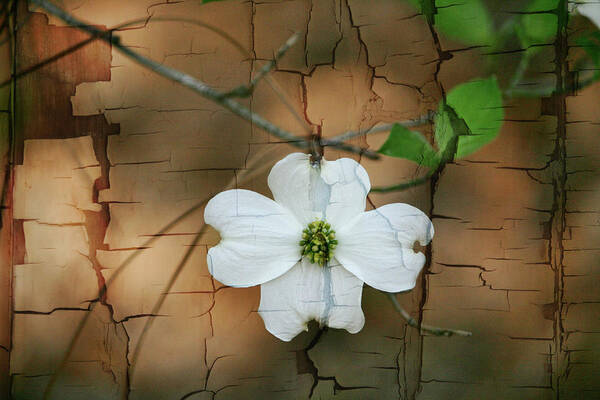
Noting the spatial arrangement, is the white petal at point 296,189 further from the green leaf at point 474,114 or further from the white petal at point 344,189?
the green leaf at point 474,114

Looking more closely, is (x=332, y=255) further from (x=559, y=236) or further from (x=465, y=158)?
(x=559, y=236)

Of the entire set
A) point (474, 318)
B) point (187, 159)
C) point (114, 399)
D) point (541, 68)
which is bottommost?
point (114, 399)

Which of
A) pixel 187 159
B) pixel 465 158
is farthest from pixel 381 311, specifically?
pixel 187 159

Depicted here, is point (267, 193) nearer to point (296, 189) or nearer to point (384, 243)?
point (296, 189)

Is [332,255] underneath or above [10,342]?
above

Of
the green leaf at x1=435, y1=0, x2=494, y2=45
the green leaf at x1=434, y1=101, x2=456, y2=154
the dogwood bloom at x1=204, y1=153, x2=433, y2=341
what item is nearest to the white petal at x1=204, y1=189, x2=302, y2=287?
the dogwood bloom at x1=204, y1=153, x2=433, y2=341

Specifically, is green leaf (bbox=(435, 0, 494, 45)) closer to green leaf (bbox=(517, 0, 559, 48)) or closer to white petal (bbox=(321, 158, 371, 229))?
green leaf (bbox=(517, 0, 559, 48))
